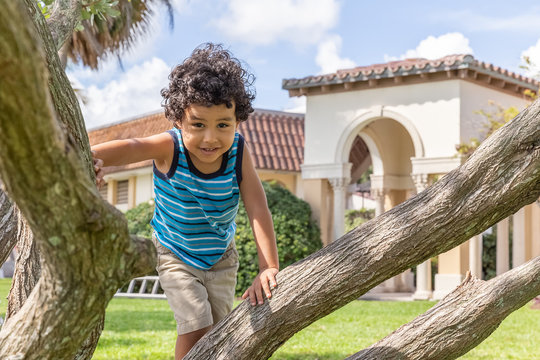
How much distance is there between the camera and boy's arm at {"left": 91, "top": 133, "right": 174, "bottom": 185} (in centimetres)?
267

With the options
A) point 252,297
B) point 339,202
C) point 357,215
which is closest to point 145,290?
point 339,202

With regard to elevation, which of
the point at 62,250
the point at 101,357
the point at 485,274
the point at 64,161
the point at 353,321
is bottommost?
the point at 485,274

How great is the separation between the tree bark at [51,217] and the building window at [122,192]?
20.4 m

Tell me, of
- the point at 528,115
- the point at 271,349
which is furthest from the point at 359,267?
the point at 528,115

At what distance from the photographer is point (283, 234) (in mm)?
15461

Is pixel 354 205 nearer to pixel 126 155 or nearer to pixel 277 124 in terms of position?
pixel 277 124

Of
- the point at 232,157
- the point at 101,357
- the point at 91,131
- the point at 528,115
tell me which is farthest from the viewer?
the point at 91,131

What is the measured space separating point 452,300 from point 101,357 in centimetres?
472

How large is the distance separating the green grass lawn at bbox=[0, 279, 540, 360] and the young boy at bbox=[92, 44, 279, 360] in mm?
3628

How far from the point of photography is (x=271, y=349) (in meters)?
2.50

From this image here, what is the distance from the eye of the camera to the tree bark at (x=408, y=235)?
2.36 metres

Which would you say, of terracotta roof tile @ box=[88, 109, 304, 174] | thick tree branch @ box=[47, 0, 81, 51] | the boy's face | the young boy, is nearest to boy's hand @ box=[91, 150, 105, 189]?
the young boy

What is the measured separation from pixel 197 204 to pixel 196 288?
36 centimetres

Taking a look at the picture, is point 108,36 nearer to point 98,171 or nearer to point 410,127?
point 410,127
